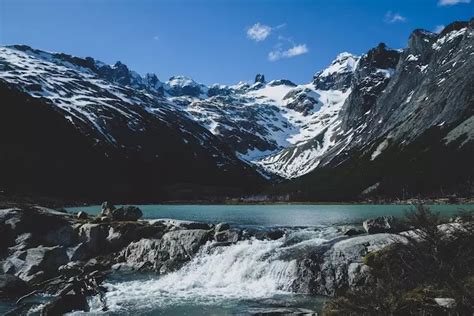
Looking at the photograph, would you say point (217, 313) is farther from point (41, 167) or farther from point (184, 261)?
point (41, 167)

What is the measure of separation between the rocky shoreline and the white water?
1077 mm

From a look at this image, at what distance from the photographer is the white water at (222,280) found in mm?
34781

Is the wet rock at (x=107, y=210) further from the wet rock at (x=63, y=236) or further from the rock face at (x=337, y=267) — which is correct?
the rock face at (x=337, y=267)

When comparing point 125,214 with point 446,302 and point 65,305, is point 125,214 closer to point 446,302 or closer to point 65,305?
point 65,305

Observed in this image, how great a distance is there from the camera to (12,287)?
37562 mm

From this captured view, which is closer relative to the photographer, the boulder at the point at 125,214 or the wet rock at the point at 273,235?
the wet rock at the point at 273,235

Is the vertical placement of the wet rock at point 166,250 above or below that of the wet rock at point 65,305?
above

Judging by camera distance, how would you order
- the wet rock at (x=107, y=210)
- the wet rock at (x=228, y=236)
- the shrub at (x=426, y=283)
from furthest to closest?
the wet rock at (x=107, y=210) → the wet rock at (x=228, y=236) → the shrub at (x=426, y=283)

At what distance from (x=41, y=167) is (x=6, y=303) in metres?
168

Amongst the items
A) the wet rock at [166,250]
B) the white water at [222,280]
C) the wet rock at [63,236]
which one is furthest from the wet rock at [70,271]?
the wet rock at [63,236]

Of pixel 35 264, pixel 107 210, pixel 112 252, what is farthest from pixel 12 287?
pixel 107 210

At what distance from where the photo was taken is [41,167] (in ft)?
621

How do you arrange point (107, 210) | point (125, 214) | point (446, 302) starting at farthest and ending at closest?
point (107, 210) → point (125, 214) → point (446, 302)

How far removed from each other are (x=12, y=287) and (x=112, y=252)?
59.1ft
